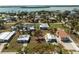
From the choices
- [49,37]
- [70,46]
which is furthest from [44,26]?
[70,46]

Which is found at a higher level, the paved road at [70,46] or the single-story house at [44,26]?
the single-story house at [44,26]

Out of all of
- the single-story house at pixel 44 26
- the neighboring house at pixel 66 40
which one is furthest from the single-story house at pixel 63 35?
the single-story house at pixel 44 26

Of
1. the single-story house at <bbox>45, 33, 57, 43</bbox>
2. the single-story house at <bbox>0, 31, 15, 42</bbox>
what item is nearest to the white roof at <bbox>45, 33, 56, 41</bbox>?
the single-story house at <bbox>45, 33, 57, 43</bbox>

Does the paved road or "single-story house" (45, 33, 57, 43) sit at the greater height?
"single-story house" (45, 33, 57, 43)

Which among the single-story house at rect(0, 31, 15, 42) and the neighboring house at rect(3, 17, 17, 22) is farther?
the neighboring house at rect(3, 17, 17, 22)

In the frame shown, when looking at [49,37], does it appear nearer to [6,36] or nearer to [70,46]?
[70,46]

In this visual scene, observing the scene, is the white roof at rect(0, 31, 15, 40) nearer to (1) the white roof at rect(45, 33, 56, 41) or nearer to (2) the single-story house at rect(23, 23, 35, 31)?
(2) the single-story house at rect(23, 23, 35, 31)

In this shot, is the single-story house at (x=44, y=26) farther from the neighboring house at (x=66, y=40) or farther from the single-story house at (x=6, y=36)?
the single-story house at (x=6, y=36)

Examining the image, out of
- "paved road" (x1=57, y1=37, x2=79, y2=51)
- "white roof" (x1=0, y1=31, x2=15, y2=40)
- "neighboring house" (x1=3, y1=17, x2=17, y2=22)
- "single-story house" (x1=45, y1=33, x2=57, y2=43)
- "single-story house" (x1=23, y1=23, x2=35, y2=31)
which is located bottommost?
"paved road" (x1=57, y1=37, x2=79, y2=51)

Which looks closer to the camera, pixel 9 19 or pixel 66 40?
pixel 66 40
